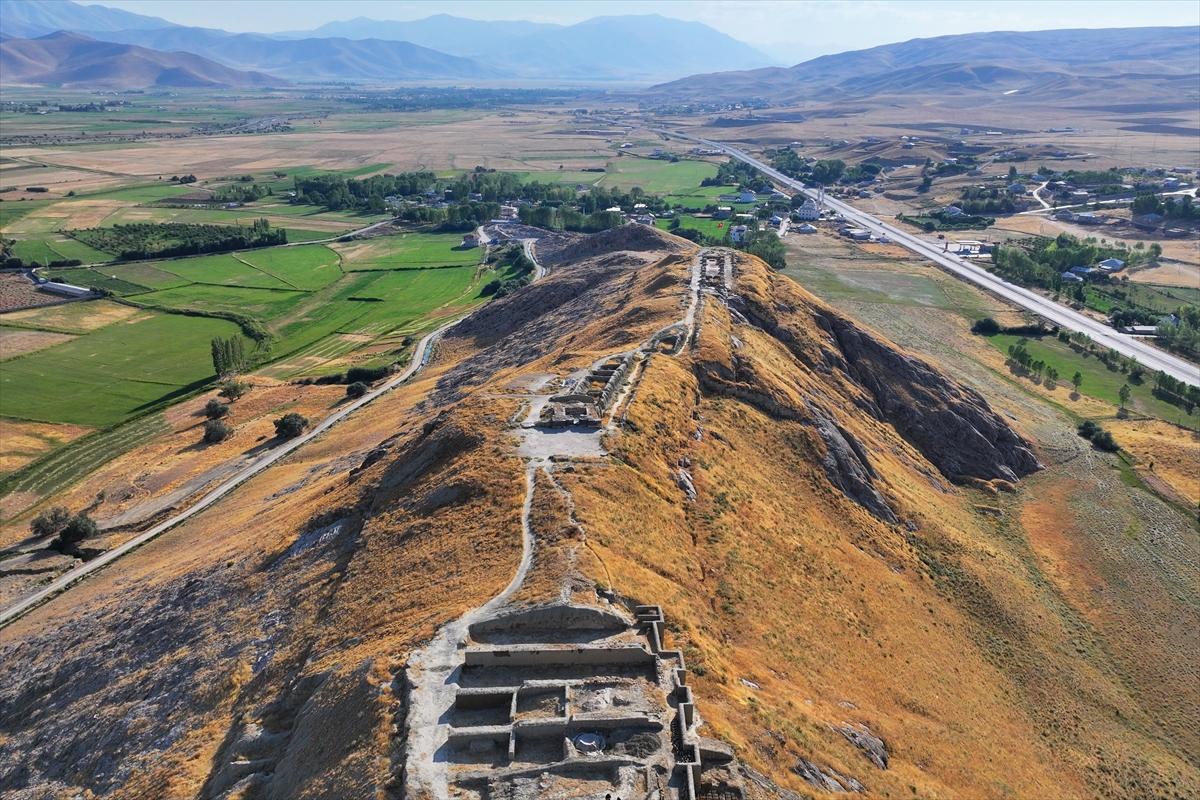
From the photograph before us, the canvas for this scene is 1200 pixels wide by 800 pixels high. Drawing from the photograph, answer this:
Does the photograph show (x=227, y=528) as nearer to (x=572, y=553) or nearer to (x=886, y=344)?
(x=572, y=553)

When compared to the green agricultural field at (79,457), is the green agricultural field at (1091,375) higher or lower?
higher

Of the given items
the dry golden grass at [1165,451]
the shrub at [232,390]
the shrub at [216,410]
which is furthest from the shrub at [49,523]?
the dry golden grass at [1165,451]

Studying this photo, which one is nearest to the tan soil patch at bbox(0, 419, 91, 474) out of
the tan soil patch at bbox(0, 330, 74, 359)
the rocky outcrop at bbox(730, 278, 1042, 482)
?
the tan soil patch at bbox(0, 330, 74, 359)

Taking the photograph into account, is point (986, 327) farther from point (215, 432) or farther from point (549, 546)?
point (215, 432)

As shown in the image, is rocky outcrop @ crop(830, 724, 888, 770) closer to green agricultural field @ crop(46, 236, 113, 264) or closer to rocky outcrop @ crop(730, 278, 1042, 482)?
rocky outcrop @ crop(730, 278, 1042, 482)

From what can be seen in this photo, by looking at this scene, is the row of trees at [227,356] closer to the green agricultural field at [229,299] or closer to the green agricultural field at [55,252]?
the green agricultural field at [229,299]

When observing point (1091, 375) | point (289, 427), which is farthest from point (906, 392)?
point (289, 427)
